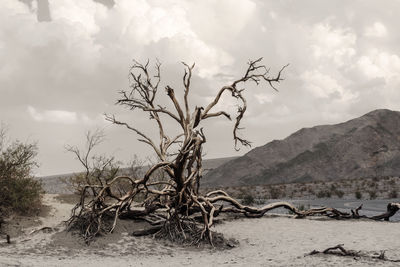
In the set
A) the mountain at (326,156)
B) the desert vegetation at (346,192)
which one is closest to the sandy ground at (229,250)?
the desert vegetation at (346,192)

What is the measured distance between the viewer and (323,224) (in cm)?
1505

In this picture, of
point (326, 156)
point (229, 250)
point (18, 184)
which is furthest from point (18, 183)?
point (326, 156)

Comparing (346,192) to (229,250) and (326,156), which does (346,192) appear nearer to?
(229,250)

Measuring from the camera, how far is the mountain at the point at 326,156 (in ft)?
187

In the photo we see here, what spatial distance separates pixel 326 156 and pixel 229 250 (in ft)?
174

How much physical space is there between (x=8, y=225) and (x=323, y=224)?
9.68 meters

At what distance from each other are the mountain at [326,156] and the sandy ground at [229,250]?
42167mm

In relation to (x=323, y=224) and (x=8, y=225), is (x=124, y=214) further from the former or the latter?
(x=323, y=224)

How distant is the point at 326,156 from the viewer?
62.2 m

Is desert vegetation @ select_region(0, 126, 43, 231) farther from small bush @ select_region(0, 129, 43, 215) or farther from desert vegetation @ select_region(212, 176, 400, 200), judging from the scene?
desert vegetation @ select_region(212, 176, 400, 200)

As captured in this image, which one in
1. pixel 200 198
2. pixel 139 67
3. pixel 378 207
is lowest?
pixel 378 207

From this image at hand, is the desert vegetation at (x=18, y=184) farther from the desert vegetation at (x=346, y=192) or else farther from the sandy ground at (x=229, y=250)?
the desert vegetation at (x=346, y=192)

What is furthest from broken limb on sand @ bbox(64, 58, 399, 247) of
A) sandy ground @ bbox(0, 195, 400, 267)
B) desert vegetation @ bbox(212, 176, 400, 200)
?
desert vegetation @ bbox(212, 176, 400, 200)

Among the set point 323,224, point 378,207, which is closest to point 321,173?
point 378,207
